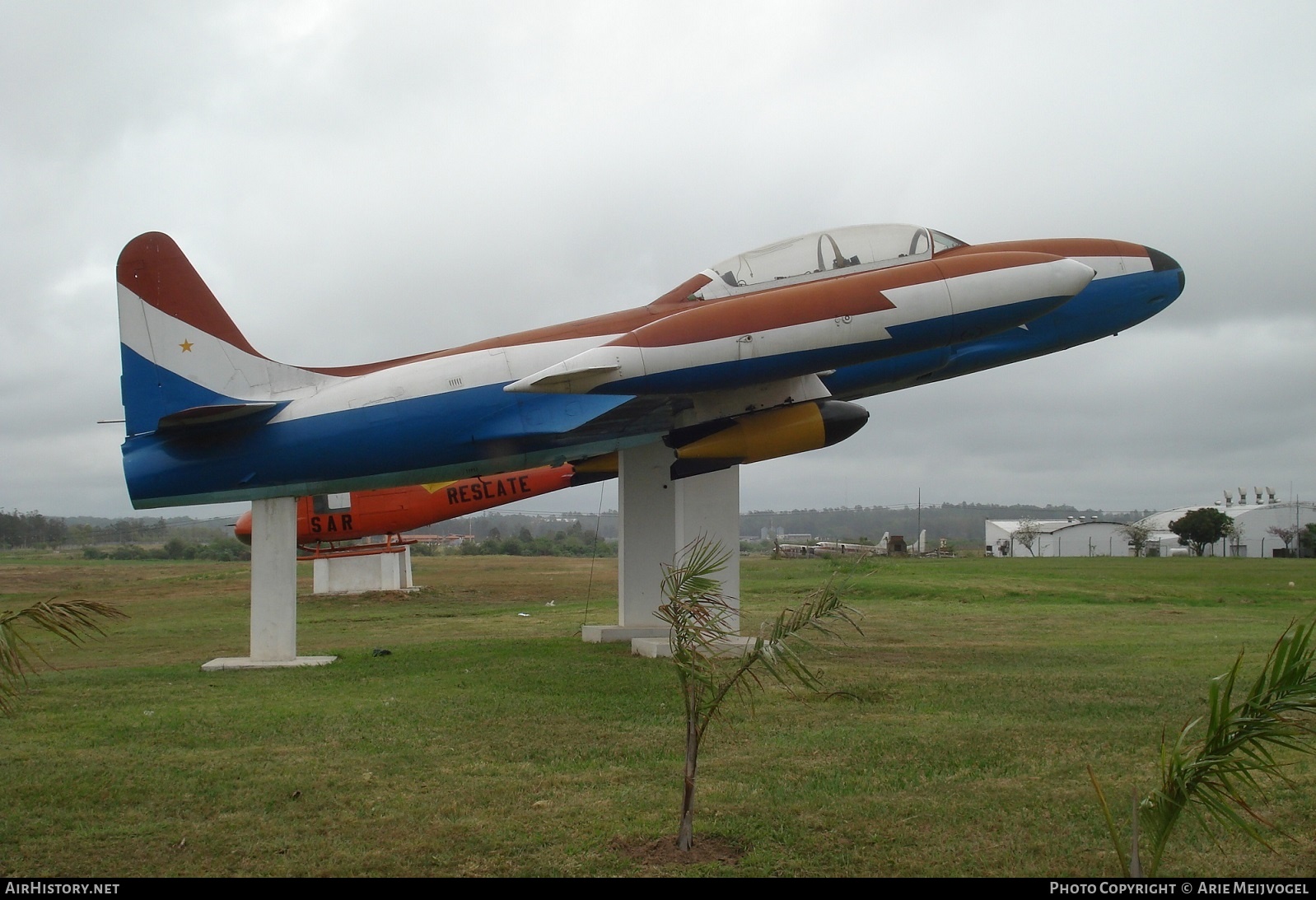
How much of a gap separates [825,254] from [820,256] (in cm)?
8

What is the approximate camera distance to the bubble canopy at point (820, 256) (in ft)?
44.6

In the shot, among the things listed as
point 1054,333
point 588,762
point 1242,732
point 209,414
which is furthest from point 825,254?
point 1242,732

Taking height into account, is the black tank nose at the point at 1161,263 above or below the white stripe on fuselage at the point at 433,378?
above

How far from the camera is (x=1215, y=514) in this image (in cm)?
6494

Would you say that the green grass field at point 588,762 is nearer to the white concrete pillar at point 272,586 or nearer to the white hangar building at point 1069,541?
the white concrete pillar at point 272,586

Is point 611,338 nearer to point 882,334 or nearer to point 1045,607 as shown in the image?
point 882,334

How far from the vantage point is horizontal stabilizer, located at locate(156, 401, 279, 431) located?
13008 millimetres

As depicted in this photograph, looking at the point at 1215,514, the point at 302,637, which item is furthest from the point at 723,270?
the point at 1215,514

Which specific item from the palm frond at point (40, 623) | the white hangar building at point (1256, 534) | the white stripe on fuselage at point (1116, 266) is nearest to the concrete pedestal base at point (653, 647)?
the white stripe on fuselage at point (1116, 266)

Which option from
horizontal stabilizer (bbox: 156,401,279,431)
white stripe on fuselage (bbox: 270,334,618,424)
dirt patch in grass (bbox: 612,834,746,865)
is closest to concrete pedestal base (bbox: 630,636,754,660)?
white stripe on fuselage (bbox: 270,334,618,424)

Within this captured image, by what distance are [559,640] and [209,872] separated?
11.6 m

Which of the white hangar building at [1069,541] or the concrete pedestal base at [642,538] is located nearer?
the concrete pedestal base at [642,538]

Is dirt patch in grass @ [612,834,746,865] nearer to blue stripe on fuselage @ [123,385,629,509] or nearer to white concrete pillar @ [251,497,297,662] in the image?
blue stripe on fuselage @ [123,385,629,509]

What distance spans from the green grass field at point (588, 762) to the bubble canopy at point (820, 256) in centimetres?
548
